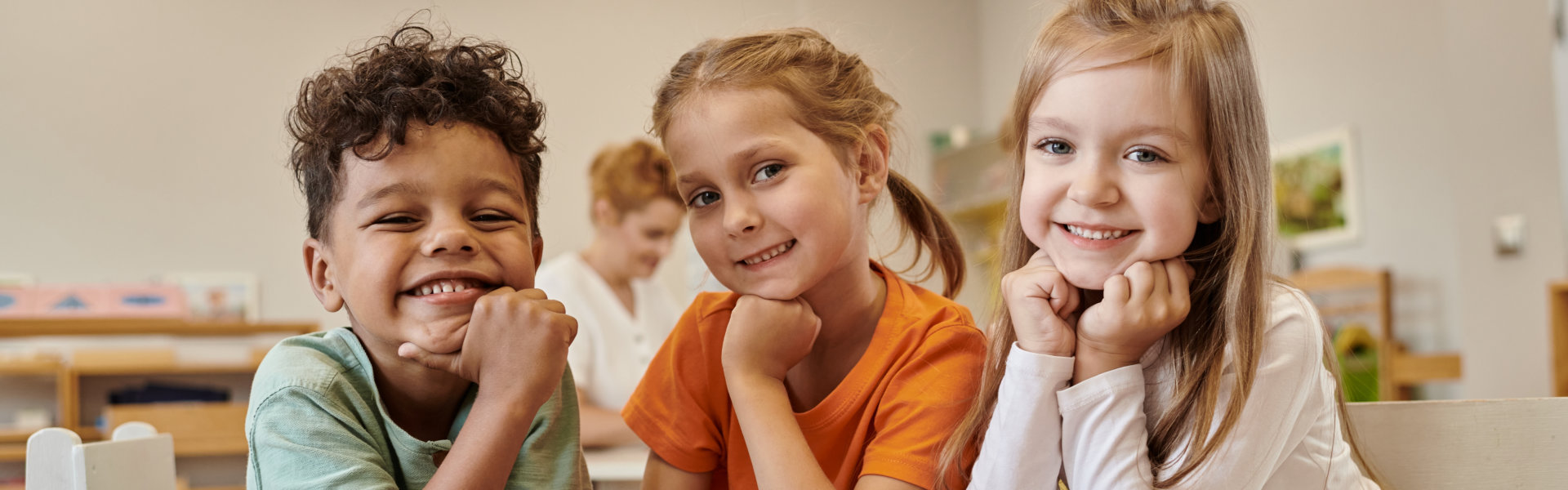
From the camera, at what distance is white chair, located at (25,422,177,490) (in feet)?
3.51

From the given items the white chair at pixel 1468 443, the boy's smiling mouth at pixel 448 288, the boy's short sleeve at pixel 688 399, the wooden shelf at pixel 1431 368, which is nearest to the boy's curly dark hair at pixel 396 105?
the boy's smiling mouth at pixel 448 288

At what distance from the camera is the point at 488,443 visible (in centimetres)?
95

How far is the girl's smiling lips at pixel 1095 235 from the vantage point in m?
0.98

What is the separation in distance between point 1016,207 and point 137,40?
18.8ft

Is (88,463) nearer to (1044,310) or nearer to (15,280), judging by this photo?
(1044,310)

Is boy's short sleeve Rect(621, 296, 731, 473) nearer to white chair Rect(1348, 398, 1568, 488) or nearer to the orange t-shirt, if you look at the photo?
the orange t-shirt

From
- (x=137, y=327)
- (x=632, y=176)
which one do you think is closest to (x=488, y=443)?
(x=632, y=176)

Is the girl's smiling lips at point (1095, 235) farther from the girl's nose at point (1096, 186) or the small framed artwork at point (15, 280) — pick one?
the small framed artwork at point (15, 280)

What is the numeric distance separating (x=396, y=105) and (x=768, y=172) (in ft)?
1.25

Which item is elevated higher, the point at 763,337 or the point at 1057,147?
the point at 1057,147

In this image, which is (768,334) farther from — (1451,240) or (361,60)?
(1451,240)

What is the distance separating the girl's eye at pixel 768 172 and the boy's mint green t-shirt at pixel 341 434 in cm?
32

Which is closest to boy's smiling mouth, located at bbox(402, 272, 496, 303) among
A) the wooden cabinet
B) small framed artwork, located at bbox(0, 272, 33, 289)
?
the wooden cabinet

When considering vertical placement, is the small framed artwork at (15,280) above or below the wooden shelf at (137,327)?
above
